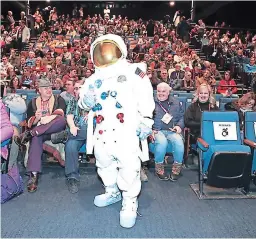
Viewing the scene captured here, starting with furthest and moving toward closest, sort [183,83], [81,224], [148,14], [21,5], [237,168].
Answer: [148,14]
[21,5]
[183,83]
[237,168]
[81,224]

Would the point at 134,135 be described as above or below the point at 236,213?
above

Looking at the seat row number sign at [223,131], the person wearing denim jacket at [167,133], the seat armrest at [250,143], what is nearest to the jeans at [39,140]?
the person wearing denim jacket at [167,133]

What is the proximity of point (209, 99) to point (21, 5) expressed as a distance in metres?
16.1

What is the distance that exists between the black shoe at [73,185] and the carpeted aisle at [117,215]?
0.05 metres

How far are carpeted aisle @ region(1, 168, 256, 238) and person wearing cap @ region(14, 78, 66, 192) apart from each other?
254 millimetres

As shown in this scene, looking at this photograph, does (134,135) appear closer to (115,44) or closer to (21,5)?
(115,44)

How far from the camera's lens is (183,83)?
7945 mm

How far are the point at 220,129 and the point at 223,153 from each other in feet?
1.87

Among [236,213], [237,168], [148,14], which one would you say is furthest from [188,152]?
[148,14]

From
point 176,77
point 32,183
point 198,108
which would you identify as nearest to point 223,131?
point 198,108

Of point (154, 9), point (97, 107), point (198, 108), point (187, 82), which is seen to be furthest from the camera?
point (154, 9)

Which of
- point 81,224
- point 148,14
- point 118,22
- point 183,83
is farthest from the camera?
point 148,14

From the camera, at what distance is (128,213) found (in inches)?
126

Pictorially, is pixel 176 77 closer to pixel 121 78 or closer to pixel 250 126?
pixel 250 126
